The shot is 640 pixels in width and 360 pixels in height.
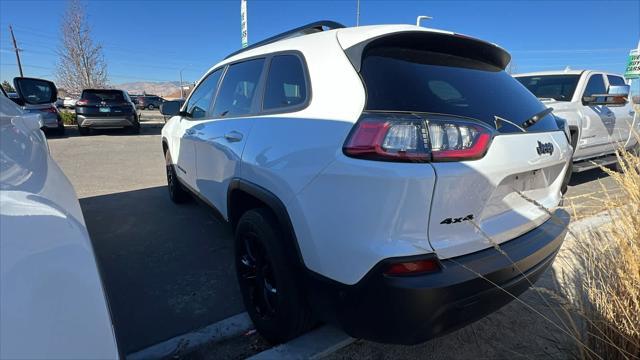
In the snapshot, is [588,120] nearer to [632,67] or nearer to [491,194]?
[491,194]

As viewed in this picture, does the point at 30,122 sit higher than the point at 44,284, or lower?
higher

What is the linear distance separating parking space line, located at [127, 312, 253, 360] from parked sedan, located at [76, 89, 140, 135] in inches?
494

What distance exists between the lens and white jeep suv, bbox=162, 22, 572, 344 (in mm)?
1442

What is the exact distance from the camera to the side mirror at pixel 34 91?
3.06m

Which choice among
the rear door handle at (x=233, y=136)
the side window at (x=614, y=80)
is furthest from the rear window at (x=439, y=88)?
the side window at (x=614, y=80)

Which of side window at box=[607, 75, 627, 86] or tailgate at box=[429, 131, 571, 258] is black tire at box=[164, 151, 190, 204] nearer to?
tailgate at box=[429, 131, 571, 258]

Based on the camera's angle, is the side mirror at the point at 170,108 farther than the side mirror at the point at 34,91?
Yes

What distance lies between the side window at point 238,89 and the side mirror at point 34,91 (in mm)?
1547

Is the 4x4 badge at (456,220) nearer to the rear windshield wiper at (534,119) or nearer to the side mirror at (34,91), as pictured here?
the rear windshield wiper at (534,119)

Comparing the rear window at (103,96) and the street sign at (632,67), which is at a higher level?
the street sign at (632,67)

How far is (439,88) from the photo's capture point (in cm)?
173

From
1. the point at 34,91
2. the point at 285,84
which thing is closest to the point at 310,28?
the point at 285,84

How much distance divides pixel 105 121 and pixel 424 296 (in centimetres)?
1389

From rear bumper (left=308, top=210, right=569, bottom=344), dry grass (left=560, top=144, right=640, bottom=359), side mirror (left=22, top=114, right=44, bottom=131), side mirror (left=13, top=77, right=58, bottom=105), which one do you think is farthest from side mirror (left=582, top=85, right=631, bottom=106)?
side mirror (left=13, top=77, right=58, bottom=105)
